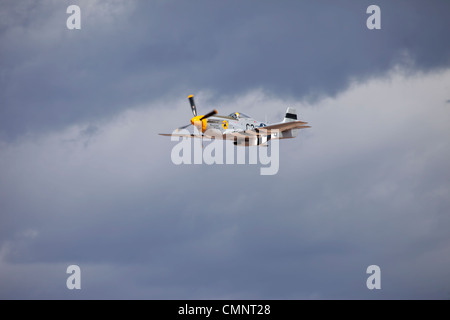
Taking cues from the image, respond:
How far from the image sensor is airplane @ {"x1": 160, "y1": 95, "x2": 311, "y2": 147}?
71875mm

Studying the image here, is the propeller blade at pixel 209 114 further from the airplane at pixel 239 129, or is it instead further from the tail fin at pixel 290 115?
the tail fin at pixel 290 115

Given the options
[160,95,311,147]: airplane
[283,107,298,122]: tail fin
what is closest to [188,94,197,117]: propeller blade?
[160,95,311,147]: airplane

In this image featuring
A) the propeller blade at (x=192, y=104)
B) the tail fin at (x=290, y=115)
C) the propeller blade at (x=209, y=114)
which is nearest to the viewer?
the propeller blade at (x=209, y=114)

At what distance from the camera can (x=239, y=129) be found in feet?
244

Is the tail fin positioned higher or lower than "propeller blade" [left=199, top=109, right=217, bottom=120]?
higher

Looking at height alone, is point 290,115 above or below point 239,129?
above

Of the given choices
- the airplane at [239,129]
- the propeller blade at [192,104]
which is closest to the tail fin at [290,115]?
the airplane at [239,129]

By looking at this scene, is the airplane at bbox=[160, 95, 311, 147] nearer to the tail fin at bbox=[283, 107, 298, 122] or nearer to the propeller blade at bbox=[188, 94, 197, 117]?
the propeller blade at bbox=[188, 94, 197, 117]

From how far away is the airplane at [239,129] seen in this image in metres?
71.9

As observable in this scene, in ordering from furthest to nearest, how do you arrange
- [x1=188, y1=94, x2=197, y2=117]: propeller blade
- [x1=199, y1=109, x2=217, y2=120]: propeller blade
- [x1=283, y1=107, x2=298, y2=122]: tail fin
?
[x1=283, y1=107, x2=298, y2=122]: tail fin → [x1=188, y1=94, x2=197, y2=117]: propeller blade → [x1=199, y1=109, x2=217, y2=120]: propeller blade

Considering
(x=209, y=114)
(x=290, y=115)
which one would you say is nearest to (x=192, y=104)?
(x=209, y=114)

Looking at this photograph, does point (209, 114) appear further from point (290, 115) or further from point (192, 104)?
point (290, 115)
